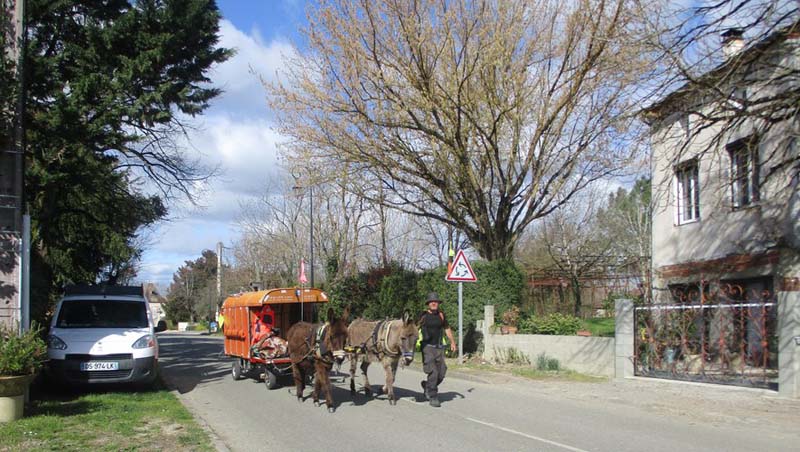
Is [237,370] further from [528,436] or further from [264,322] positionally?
[528,436]

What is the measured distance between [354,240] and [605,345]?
26.4m

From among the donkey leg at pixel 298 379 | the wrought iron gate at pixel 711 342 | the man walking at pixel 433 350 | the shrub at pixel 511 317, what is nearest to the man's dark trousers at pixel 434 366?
the man walking at pixel 433 350

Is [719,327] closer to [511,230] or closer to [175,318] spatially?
[511,230]

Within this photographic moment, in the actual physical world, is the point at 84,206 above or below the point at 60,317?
above

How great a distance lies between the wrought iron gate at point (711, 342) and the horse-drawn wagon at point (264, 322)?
757cm

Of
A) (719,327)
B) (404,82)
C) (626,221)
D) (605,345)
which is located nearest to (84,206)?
(404,82)

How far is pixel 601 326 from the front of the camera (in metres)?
24.4

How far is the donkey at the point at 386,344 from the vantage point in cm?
1212

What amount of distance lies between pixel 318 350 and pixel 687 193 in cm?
1330

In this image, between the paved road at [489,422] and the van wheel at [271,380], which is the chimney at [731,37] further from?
the van wheel at [271,380]

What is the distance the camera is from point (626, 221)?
50625mm

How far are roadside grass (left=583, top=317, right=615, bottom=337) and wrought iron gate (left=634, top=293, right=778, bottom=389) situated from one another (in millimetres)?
4419

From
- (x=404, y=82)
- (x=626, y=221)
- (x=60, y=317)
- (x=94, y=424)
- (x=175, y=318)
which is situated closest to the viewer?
(x=94, y=424)

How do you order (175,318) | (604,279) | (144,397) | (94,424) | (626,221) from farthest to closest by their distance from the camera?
(175,318) → (626,221) → (604,279) → (144,397) → (94,424)
